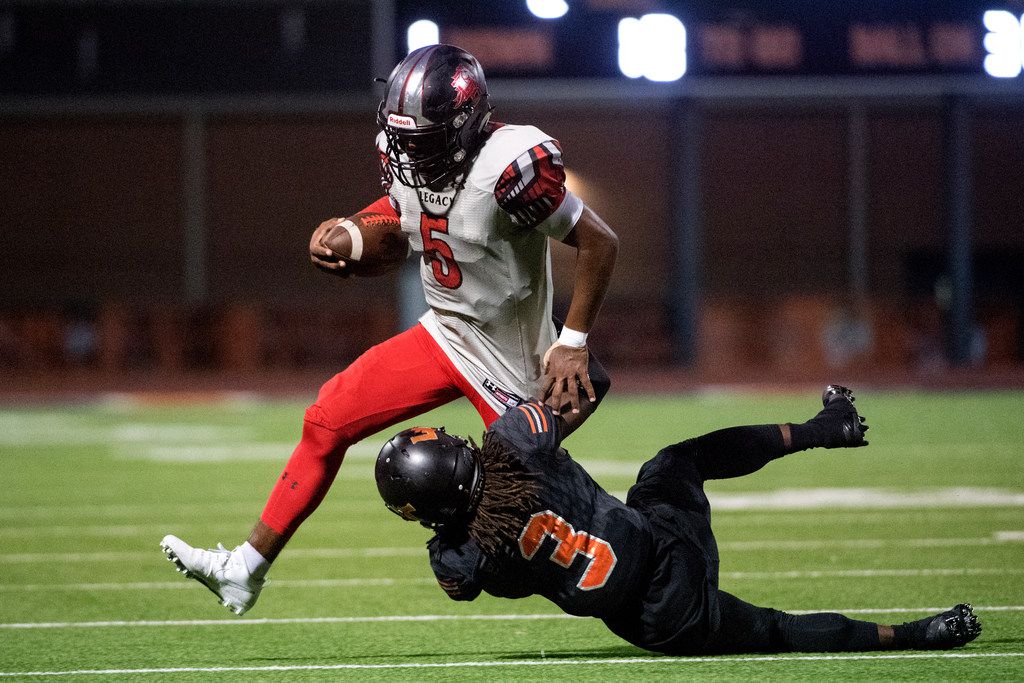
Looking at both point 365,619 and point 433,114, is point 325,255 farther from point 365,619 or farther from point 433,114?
point 365,619

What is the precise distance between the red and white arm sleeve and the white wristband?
0.28 meters

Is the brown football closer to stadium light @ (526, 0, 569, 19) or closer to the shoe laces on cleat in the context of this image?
the shoe laces on cleat

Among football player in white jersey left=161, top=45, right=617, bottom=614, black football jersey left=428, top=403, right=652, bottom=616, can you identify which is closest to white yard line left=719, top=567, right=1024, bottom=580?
football player in white jersey left=161, top=45, right=617, bottom=614

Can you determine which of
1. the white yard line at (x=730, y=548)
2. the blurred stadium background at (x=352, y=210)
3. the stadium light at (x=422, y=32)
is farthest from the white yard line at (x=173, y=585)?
the blurred stadium background at (x=352, y=210)

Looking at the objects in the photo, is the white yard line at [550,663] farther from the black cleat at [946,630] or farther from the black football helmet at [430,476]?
the black football helmet at [430,476]

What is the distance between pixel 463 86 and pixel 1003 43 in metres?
12.2

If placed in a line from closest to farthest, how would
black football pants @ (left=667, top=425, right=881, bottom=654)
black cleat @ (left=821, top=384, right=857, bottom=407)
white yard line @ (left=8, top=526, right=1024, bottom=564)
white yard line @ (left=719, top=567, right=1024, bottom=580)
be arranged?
black football pants @ (left=667, top=425, right=881, bottom=654), black cleat @ (left=821, top=384, right=857, bottom=407), white yard line @ (left=719, top=567, right=1024, bottom=580), white yard line @ (left=8, top=526, right=1024, bottom=564)

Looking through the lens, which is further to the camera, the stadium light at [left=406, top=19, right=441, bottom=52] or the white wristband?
the stadium light at [left=406, top=19, right=441, bottom=52]

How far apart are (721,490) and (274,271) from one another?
52.9 feet

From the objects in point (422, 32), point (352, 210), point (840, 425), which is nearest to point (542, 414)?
point (840, 425)

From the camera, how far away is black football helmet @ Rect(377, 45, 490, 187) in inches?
155

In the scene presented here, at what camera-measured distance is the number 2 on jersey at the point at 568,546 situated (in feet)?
11.8

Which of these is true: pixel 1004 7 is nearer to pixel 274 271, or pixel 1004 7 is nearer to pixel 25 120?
pixel 274 271

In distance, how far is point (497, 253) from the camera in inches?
164
